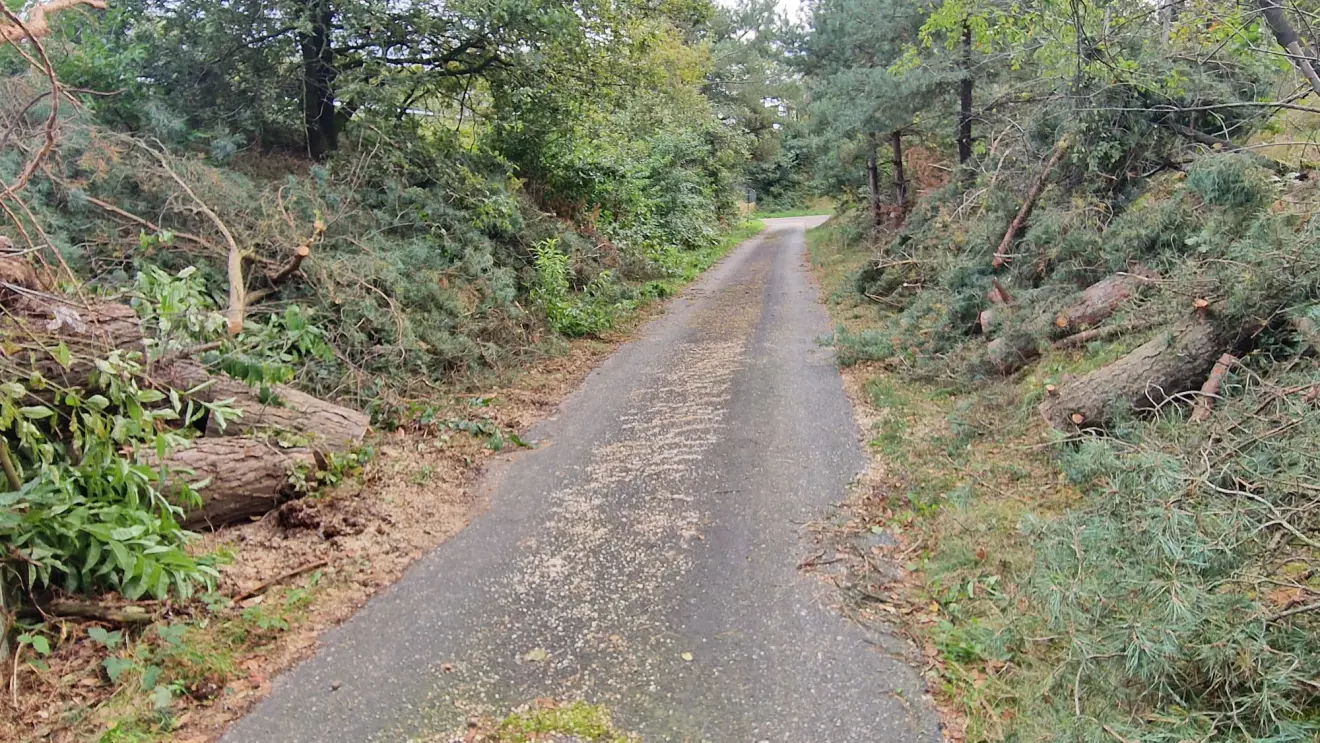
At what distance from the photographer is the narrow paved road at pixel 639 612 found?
3.12 metres

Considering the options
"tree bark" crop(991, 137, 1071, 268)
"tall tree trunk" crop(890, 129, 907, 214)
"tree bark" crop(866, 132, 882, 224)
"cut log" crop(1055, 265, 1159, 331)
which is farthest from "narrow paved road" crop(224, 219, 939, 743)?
"tree bark" crop(866, 132, 882, 224)

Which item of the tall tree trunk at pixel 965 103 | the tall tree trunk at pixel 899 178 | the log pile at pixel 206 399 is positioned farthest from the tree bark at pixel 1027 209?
the tall tree trunk at pixel 899 178

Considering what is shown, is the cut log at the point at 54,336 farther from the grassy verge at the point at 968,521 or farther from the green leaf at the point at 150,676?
the grassy verge at the point at 968,521

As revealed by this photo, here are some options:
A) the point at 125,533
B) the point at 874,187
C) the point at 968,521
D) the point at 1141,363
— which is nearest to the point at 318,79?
the point at 125,533

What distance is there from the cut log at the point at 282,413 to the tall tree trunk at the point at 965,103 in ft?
34.8

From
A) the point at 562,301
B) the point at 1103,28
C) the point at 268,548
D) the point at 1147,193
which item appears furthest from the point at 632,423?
the point at 1147,193

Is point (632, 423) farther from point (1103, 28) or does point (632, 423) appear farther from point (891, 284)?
point (891, 284)

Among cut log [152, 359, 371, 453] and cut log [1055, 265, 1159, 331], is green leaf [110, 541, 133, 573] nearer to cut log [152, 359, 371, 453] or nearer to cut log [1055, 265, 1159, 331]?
Result: cut log [152, 359, 371, 453]

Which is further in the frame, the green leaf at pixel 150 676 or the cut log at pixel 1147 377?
the cut log at pixel 1147 377

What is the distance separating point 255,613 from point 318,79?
24.7ft

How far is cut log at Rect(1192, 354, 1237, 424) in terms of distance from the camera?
436cm

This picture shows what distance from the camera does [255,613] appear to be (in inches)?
148

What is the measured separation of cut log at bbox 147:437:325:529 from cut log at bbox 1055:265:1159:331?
6163mm

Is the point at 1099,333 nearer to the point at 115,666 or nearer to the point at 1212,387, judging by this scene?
the point at 1212,387
